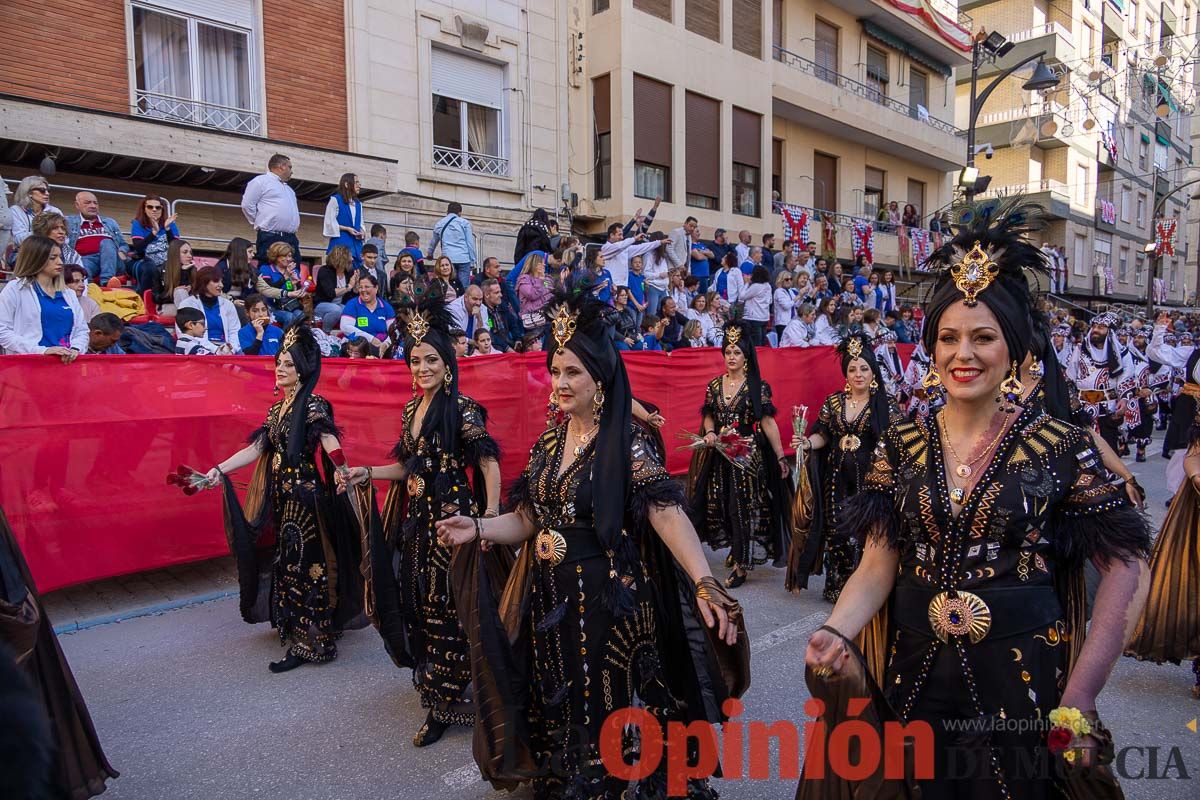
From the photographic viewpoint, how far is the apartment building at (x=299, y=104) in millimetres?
10117

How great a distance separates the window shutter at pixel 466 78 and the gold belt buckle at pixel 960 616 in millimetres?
13812

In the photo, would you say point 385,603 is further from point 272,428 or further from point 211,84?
point 211,84

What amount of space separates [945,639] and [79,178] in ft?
38.6

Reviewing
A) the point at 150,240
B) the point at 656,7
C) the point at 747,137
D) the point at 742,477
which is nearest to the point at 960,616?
the point at 742,477

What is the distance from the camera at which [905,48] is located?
2561 cm

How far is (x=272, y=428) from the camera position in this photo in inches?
206

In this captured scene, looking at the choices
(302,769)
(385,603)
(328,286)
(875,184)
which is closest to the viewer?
(302,769)

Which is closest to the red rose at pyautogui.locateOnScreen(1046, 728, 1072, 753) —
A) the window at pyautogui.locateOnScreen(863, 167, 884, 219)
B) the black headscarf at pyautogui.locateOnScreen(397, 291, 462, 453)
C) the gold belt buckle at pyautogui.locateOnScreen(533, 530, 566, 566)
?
the gold belt buckle at pyautogui.locateOnScreen(533, 530, 566, 566)

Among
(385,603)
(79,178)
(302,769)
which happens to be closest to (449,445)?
(385,603)

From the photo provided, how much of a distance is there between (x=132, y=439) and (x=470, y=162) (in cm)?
1014

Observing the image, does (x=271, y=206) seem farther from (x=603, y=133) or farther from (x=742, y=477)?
(x=603, y=133)

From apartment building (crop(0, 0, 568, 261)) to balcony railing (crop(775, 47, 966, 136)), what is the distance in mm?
7809

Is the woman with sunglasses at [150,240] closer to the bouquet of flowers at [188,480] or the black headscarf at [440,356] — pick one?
the bouquet of flowers at [188,480]

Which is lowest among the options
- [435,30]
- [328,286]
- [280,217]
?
[328,286]
